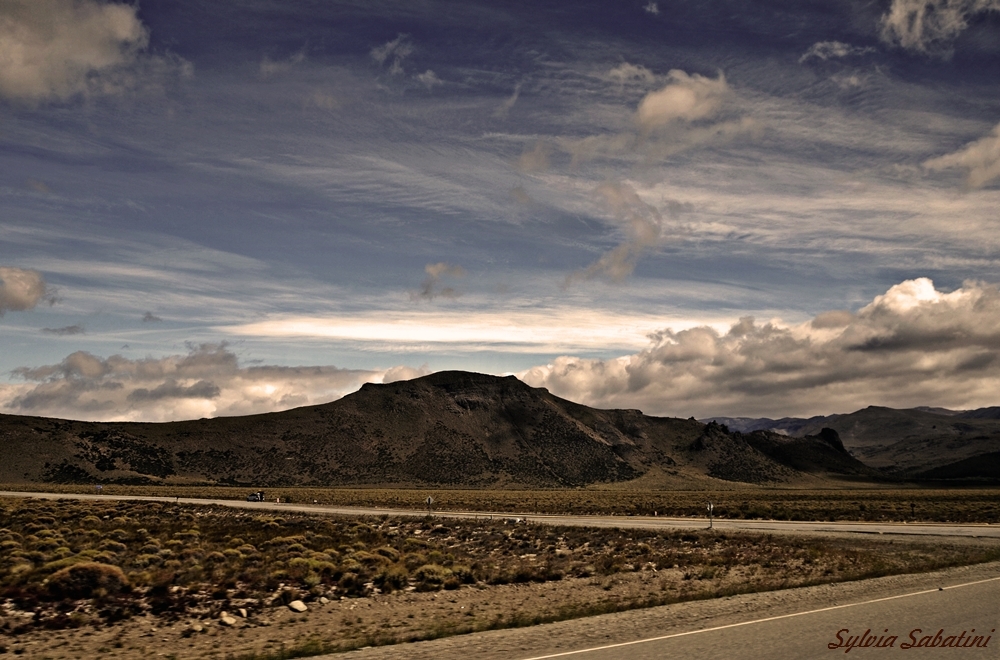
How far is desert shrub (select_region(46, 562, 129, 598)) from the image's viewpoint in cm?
1780

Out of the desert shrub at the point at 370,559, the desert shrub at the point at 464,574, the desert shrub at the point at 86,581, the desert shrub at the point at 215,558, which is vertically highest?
the desert shrub at the point at 86,581

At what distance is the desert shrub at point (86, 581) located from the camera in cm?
1780

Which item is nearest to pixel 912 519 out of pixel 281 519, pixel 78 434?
pixel 281 519

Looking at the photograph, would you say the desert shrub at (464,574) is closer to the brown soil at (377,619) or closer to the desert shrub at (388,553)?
the brown soil at (377,619)

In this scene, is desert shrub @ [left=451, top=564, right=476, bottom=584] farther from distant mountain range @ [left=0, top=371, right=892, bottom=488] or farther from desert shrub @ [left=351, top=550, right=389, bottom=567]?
distant mountain range @ [left=0, top=371, right=892, bottom=488]

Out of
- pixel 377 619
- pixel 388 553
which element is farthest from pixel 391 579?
pixel 388 553

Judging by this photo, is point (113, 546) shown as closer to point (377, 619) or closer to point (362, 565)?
point (362, 565)

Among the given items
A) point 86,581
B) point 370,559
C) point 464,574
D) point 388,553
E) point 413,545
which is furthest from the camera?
point 413,545

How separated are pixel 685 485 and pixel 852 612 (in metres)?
169

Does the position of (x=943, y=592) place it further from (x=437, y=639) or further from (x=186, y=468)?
(x=186, y=468)

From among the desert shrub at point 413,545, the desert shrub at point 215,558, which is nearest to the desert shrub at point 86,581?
the desert shrub at point 215,558

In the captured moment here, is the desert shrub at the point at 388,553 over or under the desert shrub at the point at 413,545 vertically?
over

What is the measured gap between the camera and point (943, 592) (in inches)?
679

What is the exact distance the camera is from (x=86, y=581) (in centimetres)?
1831
